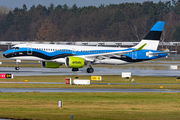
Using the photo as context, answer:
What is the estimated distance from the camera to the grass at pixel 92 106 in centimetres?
2098

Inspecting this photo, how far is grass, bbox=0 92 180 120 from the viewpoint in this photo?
20984mm

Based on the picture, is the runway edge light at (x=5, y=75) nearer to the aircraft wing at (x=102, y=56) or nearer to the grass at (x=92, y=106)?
the grass at (x=92, y=106)

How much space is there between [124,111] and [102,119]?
3.21 m

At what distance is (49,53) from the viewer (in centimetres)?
5488

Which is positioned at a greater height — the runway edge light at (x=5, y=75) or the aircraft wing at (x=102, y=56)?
the aircraft wing at (x=102, y=56)

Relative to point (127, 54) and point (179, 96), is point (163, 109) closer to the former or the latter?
point (179, 96)

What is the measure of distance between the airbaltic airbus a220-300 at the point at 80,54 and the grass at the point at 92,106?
25182mm

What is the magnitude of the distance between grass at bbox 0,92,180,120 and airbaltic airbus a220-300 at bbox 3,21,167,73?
82.6ft

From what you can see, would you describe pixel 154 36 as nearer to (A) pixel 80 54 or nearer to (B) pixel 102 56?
(B) pixel 102 56

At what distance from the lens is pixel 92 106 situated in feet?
80.8

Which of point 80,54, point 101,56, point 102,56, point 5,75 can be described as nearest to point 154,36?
point 102,56

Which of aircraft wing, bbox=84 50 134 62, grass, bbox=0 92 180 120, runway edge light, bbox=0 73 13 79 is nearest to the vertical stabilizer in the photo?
aircraft wing, bbox=84 50 134 62

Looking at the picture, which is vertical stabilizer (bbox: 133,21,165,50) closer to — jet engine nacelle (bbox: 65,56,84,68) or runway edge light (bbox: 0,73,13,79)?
jet engine nacelle (bbox: 65,56,84,68)

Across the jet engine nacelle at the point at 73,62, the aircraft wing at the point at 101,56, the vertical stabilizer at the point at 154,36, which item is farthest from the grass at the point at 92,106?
the vertical stabilizer at the point at 154,36
